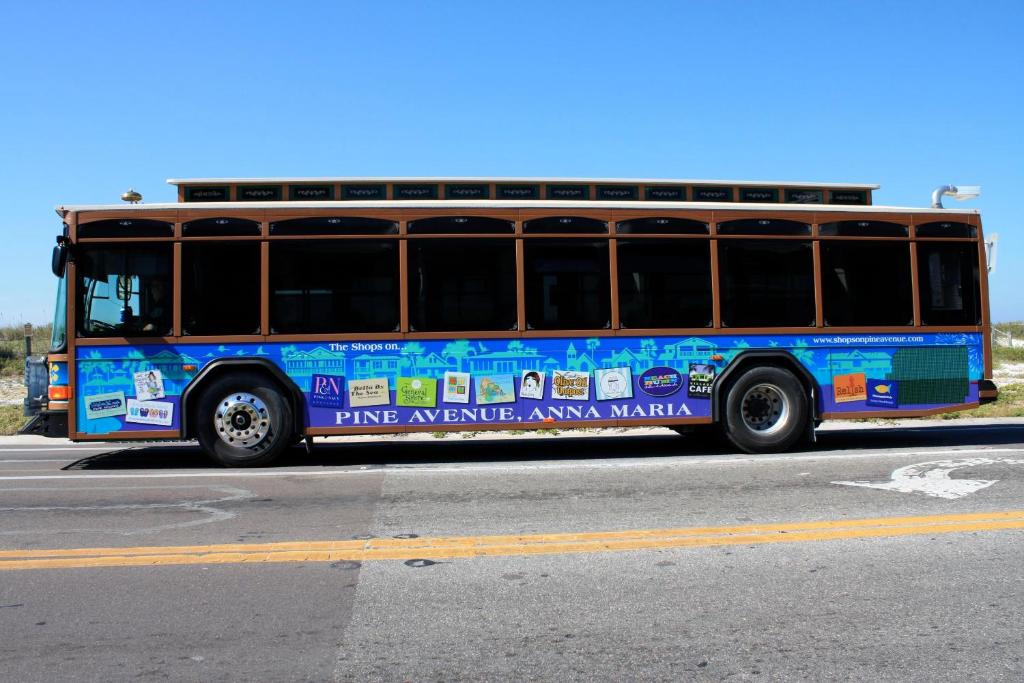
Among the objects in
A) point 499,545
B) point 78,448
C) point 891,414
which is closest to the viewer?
point 499,545

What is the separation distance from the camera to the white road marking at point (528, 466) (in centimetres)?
891

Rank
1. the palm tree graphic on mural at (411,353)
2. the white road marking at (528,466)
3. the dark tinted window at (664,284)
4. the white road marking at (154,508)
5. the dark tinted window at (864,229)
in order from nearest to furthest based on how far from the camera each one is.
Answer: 1. the white road marking at (154,508)
2. the white road marking at (528,466)
3. the palm tree graphic on mural at (411,353)
4. the dark tinted window at (664,284)
5. the dark tinted window at (864,229)

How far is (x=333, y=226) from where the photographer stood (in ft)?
32.1

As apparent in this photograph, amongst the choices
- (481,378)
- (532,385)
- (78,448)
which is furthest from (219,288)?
(78,448)

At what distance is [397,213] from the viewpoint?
9875mm

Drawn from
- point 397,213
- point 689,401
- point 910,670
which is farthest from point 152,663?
point 689,401

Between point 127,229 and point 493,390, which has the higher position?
point 127,229

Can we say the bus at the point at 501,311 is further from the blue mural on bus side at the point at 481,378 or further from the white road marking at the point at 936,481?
the white road marking at the point at 936,481

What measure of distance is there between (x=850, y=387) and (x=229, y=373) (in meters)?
7.50

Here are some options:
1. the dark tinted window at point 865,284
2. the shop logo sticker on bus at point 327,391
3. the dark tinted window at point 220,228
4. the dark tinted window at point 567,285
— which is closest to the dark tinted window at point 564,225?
the dark tinted window at point 567,285

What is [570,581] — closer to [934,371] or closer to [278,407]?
[278,407]

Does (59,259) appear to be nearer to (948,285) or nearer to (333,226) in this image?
(333,226)

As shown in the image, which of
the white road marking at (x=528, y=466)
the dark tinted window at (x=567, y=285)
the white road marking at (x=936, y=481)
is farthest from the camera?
the dark tinted window at (x=567, y=285)

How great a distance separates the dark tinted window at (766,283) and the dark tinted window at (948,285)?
5.11 ft
